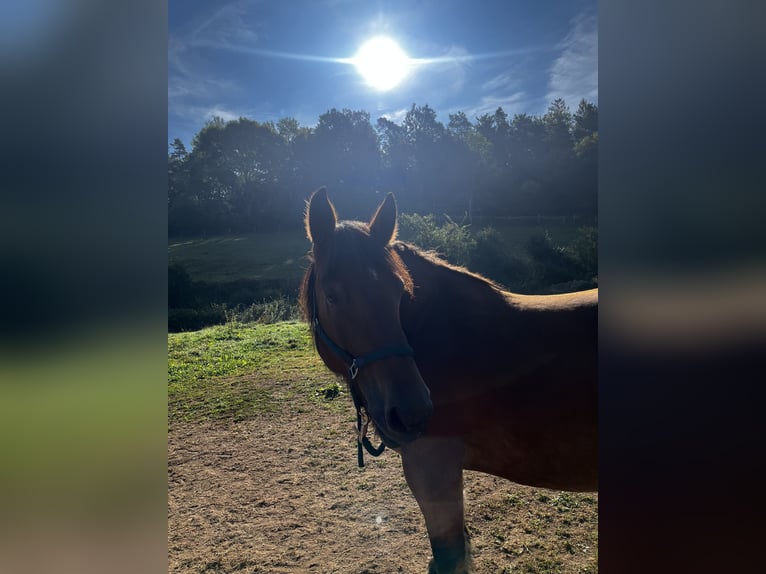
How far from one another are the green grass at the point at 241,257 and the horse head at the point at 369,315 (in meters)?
7.62

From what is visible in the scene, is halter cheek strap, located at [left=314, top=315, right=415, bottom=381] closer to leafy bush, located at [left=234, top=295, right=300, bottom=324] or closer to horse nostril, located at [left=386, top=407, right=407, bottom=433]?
horse nostril, located at [left=386, top=407, right=407, bottom=433]

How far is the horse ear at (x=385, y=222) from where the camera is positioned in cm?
225

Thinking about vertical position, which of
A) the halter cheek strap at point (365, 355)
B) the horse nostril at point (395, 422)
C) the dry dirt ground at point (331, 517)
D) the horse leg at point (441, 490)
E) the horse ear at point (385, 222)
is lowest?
the dry dirt ground at point (331, 517)

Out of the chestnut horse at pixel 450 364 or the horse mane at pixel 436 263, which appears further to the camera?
the horse mane at pixel 436 263

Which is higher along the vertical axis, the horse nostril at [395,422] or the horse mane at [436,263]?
the horse mane at [436,263]

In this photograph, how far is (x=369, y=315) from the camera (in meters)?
1.88

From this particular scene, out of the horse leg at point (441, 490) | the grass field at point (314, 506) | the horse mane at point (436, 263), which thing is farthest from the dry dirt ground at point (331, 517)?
the horse mane at point (436, 263)
